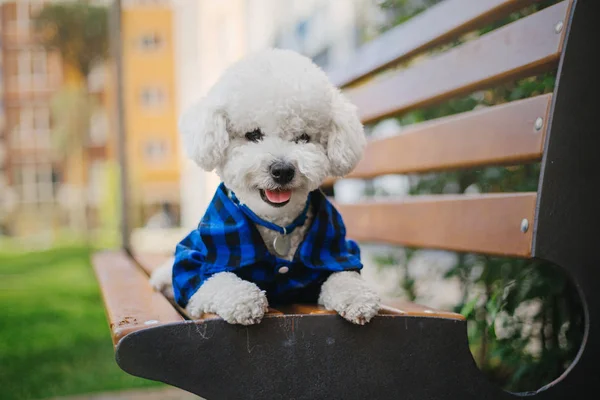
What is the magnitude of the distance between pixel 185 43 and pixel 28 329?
15334 mm

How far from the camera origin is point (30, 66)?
3072cm

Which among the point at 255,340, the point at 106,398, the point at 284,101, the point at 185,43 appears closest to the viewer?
the point at 255,340

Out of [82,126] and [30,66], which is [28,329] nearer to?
[82,126]

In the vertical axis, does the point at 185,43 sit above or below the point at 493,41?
above

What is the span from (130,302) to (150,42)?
25744 mm

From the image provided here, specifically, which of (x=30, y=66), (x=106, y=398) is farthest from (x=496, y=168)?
(x=30, y=66)

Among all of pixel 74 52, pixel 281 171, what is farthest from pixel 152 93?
pixel 281 171

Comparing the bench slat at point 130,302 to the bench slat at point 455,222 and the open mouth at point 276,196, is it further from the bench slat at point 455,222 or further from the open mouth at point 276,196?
the bench slat at point 455,222

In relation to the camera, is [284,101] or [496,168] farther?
[496,168]

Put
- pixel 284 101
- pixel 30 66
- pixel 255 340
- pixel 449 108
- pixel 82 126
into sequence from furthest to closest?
pixel 30 66 < pixel 82 126 < pixel 449 108 < pixel 284 101 < pixel 255 340

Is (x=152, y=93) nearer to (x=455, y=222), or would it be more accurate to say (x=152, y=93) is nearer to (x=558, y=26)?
(x=455, y=222)

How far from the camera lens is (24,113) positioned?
1209 inches

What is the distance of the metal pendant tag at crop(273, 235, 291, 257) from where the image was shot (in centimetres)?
154

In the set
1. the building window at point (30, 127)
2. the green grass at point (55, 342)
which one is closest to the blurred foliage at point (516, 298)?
the green grass at point (55, 342)
